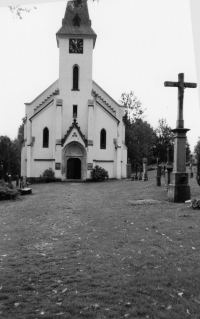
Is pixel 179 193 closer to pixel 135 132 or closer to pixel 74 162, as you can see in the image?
pixel 74 162

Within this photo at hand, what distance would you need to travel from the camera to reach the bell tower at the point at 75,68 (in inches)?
1284

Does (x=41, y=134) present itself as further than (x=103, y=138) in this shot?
No

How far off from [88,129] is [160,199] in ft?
63.0

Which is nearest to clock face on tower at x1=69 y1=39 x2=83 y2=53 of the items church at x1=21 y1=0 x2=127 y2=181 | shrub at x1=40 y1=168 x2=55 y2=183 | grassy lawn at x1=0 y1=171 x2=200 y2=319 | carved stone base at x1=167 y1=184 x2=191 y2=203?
church at x1=21 y1=0 x2=127 y2=181

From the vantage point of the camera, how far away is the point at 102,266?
5.72 metres

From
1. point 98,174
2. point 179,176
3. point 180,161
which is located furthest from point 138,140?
point 179,176

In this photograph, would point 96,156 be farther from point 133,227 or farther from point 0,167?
point 133,227

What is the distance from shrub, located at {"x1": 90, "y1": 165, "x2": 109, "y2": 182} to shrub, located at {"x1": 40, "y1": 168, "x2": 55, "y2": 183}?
3713 mm

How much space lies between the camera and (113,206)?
12.7 m

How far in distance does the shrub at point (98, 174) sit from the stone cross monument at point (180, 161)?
17864 millimetres

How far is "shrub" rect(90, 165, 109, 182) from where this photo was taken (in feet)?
103

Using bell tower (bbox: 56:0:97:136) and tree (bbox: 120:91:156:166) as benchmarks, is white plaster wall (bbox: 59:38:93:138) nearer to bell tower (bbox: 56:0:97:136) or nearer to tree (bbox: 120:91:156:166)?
bell tower (bbox: 56:0:97:136)

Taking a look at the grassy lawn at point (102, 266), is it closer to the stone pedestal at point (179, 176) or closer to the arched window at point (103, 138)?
the stone pedestal at point (179, 176)

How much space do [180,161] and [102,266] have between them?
8.74 m
